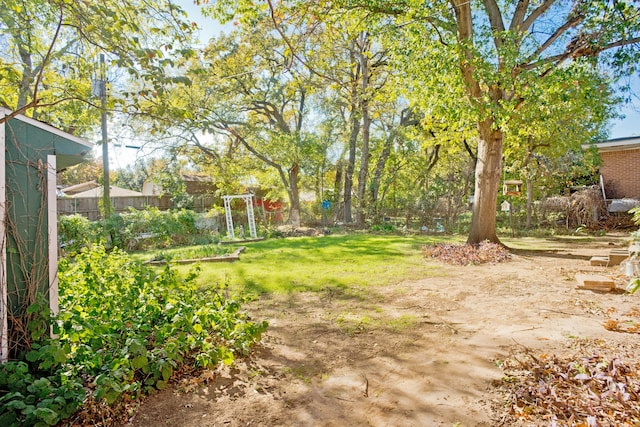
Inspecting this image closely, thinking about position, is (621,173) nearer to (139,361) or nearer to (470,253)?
(470,253)

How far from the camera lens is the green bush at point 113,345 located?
236 cm

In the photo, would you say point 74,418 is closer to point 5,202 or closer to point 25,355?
point 25,355

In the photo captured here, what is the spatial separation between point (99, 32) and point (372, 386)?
414 cm

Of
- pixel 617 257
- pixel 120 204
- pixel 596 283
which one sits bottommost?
pixel 596 283

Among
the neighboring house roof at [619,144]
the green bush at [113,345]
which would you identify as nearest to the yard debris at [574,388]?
the green bush at [113,345]

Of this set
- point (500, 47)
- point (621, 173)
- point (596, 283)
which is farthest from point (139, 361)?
point (621, 173)

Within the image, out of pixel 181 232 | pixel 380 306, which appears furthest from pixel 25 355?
pixel 181 232

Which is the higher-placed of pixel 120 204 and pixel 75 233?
pixel 120 204

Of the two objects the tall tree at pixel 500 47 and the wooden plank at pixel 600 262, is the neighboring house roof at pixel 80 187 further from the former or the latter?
the wooden plank at pixel 600 262

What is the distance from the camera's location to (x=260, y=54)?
47.2ft

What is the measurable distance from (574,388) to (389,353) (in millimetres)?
1466

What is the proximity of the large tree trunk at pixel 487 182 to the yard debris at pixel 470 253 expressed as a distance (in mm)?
385

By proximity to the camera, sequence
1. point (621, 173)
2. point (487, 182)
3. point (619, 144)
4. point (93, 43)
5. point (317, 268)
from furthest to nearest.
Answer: point (621, 173) < point (619, 144) < point (487, 182) < point (317, 268) < point (93, 43)

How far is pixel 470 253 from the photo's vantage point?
8641mm
